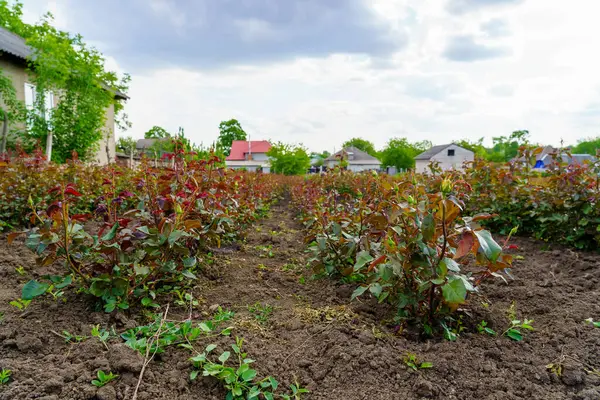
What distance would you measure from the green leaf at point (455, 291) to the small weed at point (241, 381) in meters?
0.79

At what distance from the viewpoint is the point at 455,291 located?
173 cm

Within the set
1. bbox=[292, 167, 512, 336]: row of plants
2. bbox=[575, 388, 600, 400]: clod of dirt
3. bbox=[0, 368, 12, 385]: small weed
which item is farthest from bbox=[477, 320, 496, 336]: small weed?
bbox=[0, 368, 12, 385]: small weed

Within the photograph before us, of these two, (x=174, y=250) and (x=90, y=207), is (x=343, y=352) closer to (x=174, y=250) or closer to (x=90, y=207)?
(x=174, y=250)

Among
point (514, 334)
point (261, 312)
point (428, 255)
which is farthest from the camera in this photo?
point (261, 312)

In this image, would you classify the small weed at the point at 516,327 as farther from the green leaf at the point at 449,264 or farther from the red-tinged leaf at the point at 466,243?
the red-tinged leaf at the point at 466,243

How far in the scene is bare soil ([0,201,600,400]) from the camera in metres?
1.62

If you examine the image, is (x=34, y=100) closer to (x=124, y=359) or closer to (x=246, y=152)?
(x=124, y=359)

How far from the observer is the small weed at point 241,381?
5.23ft

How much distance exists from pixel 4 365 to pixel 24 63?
587 inches

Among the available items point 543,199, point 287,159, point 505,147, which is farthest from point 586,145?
point 543,199

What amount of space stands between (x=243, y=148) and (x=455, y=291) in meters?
60.7

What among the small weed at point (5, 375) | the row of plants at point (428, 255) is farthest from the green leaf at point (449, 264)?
the small weed at point (5, 375)

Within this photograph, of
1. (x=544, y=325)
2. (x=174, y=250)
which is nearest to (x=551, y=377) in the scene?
(x=544, y=325)

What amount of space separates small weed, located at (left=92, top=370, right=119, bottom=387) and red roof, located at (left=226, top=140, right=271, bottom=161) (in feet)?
191
